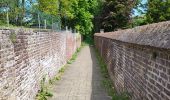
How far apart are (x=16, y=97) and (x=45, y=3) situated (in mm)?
17050

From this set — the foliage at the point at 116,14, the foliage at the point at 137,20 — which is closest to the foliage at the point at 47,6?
the foliage at the point at 116,14

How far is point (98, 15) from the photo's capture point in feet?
180

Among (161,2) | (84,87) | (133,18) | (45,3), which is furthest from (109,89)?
(133,18)

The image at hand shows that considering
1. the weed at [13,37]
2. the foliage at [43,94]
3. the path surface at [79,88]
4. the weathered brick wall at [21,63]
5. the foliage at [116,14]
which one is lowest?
the path surface at [79,88]

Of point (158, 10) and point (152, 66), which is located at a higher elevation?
point (158, 10)

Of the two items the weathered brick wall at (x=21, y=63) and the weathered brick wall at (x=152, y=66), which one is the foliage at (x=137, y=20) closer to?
the weathered brick wall at (x=21, y=63)

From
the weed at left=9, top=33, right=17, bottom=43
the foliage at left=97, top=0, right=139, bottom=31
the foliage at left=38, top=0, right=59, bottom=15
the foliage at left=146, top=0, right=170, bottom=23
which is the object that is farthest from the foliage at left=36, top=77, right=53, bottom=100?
the foliage at left=97, top=0, right=139, bottom=31

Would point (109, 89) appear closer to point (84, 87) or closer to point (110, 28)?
point (84, 87)

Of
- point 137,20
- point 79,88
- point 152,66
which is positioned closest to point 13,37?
point 152,66

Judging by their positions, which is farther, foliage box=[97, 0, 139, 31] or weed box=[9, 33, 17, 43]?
foliage box=[97, 0, 139, 31]

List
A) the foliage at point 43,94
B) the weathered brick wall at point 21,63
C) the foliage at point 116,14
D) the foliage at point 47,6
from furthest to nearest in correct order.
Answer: the foliage at point 116,14 → the foliage at point 47,6 → the foliage at point 43,94 → the weathered brick wall at point 21,63

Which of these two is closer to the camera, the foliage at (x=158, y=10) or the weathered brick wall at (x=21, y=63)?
the weathered brick wall at (x=21, y=63)

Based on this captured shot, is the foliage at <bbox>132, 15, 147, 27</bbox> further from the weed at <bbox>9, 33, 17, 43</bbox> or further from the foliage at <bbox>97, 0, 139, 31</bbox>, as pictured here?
the weed at <bbox>9, 33, 17, 43</bbox>

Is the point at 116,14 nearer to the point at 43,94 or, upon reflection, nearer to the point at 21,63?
→ the point at 43,94
